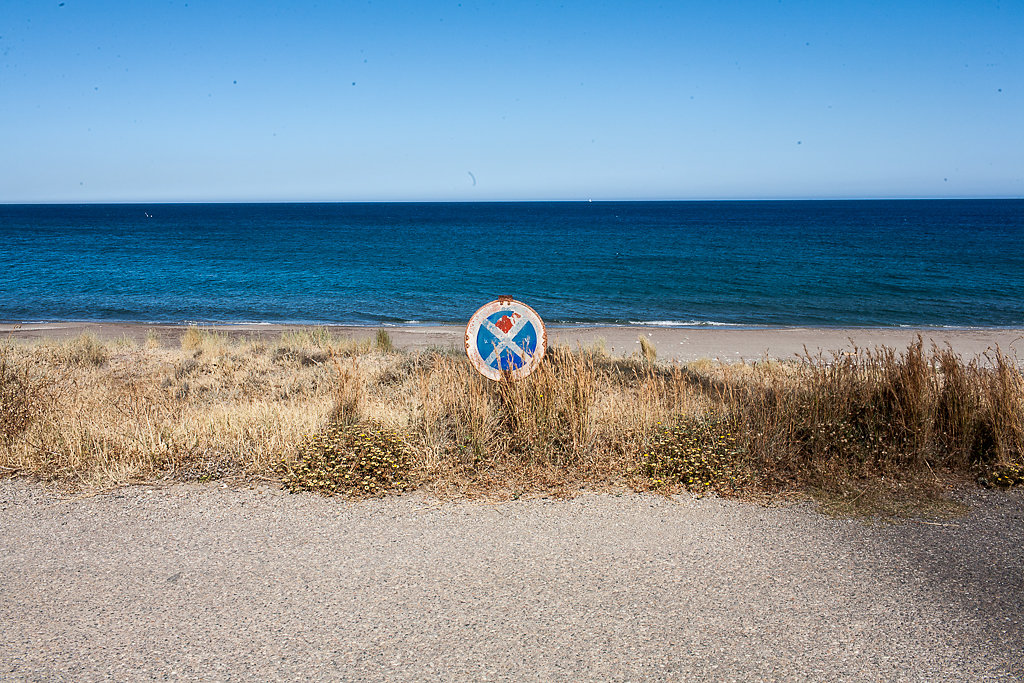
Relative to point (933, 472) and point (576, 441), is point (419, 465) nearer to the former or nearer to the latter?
point (576, 441)

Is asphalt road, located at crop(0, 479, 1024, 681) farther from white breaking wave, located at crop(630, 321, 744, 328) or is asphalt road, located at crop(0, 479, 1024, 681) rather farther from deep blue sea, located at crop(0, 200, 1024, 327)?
deep blue sea, located at crop(0, 200, 1024, 327)

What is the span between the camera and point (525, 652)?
10.5 ft

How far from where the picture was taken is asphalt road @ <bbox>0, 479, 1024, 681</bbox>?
10.3ft

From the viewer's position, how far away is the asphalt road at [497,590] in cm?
314

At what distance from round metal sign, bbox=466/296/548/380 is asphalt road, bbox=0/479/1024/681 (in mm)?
1875

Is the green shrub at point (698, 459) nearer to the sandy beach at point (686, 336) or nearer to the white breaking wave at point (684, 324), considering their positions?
the sandy beach at point (686, 336)

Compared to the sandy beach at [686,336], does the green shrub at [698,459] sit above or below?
above

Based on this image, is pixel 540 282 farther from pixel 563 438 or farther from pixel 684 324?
pixel 563 438

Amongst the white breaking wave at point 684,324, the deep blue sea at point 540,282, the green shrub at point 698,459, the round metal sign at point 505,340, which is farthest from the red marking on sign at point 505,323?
the deep blue sea at point 540,282

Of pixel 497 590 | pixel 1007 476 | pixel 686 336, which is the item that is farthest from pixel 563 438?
pixel 686 336

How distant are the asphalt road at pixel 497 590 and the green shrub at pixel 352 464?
24 centimetres

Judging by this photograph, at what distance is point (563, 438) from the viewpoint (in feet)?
19.2

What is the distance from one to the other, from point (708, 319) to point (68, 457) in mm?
20211

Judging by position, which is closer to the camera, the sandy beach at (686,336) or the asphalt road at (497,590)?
the asphalt road at (497,590)
